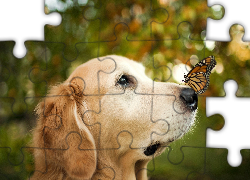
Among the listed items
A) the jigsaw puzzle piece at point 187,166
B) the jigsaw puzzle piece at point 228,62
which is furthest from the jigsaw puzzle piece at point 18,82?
the jigsaw puzzle piece at point 228,62

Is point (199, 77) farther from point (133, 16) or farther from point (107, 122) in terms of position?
point (133, 16)

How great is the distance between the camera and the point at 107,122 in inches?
107

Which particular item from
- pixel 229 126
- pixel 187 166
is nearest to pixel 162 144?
pixel 229 126

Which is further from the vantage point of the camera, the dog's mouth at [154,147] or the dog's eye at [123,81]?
the dog's eye at [123,81]

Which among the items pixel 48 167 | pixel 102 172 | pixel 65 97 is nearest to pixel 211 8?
pixel 65 97

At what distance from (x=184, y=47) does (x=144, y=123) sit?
1.87 metres

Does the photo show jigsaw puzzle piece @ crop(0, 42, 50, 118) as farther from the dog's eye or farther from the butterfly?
the butterfly

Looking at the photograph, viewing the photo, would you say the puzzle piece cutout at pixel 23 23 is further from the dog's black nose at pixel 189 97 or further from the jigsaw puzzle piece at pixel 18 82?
the dog's black nose at pixel 189 97

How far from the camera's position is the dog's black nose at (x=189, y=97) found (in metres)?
2.55

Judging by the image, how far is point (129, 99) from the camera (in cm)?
270

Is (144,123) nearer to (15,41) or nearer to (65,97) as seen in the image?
(65,97)

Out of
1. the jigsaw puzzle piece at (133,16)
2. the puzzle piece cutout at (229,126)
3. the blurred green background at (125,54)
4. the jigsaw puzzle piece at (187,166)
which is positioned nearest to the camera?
the puzzle piece cutout at (229,126)

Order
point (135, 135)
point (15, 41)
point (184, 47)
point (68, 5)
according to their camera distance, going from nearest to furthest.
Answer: point (135, 135) < point (15, 41) < point (68, 5) < point (184, 47)

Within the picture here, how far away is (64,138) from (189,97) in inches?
48.9
